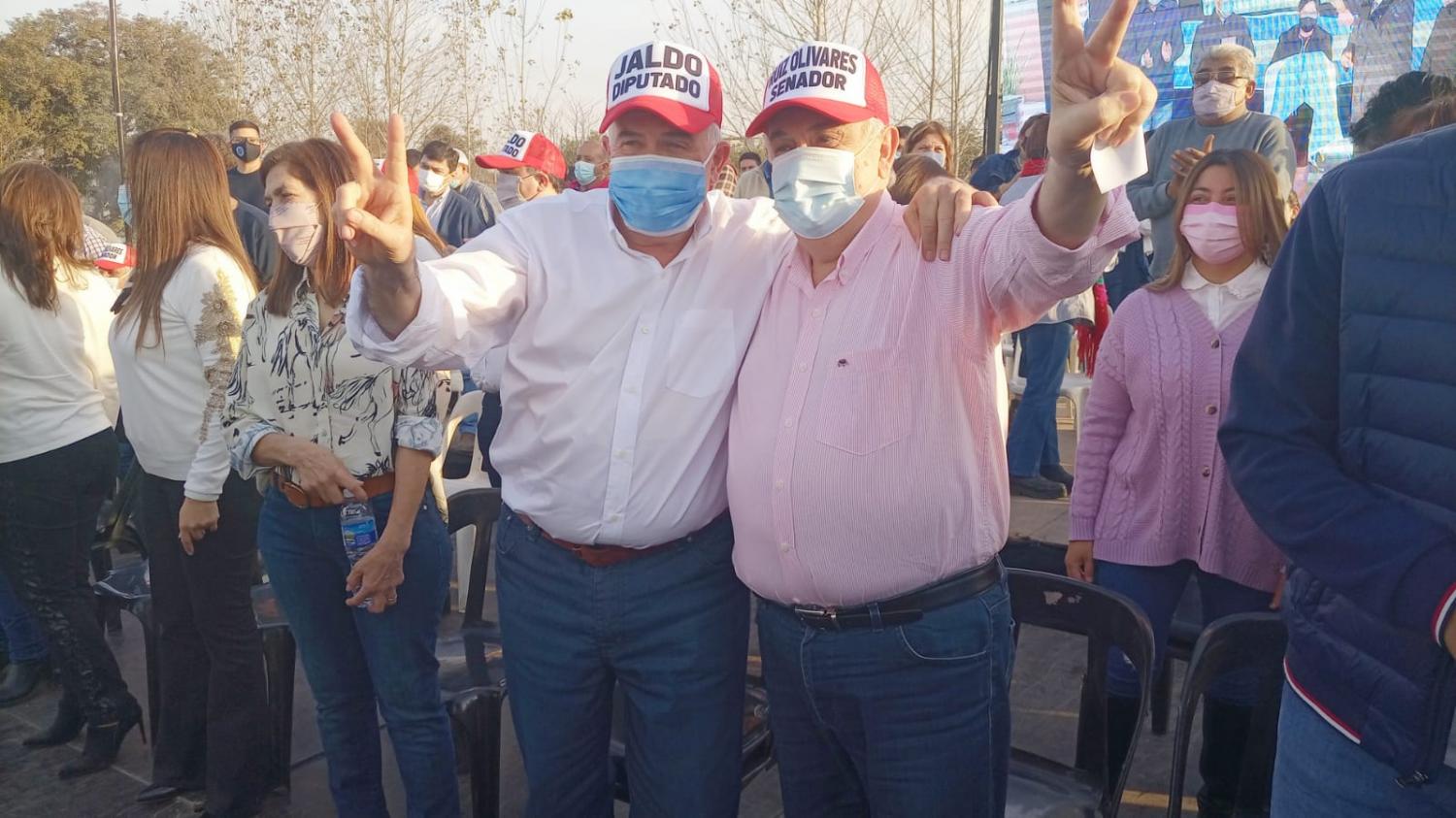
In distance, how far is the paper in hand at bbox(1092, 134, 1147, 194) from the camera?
60.4 inches

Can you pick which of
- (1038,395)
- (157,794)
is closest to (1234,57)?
(1038,395)

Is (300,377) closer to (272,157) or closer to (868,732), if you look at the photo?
(272,157)

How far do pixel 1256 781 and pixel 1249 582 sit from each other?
1.74 ft

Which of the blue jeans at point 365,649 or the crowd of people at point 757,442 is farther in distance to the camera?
the blue jeans at point 365,649

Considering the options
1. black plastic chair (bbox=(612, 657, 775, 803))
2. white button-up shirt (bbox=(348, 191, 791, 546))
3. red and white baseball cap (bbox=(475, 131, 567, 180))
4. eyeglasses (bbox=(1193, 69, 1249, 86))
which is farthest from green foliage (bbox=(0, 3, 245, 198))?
white button-up shirt (bbox=(348, 191, 791, 546))

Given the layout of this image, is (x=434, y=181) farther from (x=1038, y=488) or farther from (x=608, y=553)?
(x=608, y=553)

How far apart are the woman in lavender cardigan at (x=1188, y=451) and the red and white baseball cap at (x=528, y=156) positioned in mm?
5488

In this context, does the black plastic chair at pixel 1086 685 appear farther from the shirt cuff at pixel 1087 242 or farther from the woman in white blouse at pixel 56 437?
the woman in white blouse at pixel 56 437

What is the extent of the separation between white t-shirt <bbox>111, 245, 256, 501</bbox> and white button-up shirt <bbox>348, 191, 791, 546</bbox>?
1.33 metres

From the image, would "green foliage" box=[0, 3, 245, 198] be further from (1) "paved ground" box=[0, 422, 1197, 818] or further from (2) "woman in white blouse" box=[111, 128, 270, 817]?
(2) "woman in white blouse" box=[111, 128, 270, 817]

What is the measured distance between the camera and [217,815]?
3.33 m

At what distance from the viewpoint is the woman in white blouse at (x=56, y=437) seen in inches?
147

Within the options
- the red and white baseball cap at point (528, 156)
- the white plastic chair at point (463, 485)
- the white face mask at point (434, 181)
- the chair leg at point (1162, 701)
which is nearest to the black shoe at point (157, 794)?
the white plastic chair at point (463, 485)

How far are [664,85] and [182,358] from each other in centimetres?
183
